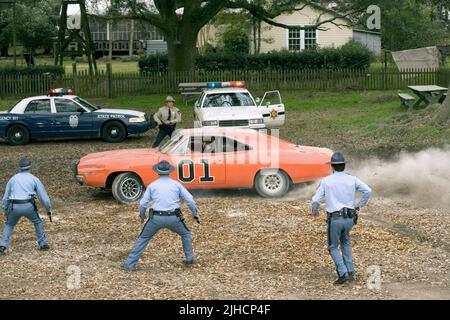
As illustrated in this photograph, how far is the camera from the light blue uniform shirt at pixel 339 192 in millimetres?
9156

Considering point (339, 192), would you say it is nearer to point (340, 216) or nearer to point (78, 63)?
point (340, 216)

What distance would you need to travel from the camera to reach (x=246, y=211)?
42.7 ft

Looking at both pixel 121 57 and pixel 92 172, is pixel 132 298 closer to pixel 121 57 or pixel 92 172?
pixel 92 172

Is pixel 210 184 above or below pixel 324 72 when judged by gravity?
below

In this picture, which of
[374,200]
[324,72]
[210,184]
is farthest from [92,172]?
[324,72]

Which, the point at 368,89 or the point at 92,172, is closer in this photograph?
the point at 92,172

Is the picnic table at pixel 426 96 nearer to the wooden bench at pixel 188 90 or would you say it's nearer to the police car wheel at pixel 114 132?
the wooden bench at pixel 188 90

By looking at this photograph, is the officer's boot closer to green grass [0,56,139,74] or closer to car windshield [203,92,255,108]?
car windshield [203,92,255,108]

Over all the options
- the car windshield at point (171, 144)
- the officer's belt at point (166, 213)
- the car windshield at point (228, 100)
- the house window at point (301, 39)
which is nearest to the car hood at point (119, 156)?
the car windshield at point (171, 144)

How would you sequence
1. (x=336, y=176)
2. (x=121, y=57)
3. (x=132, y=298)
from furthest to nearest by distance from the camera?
(x=121, y=57)
(x=336, y=176)
(x=132, y=298)

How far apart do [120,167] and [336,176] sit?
5.58 meters

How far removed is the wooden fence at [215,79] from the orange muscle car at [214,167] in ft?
63.4

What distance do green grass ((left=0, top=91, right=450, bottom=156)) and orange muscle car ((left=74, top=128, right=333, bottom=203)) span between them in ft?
14.4

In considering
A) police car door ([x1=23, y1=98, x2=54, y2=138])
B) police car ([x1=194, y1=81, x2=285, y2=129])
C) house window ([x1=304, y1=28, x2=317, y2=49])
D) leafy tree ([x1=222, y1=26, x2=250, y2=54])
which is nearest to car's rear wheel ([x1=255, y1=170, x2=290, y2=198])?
police car ([x1=194, y1=81, x2=285, y2=129])
